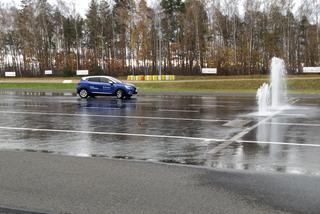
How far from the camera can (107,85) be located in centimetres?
2897

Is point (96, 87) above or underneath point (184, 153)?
above

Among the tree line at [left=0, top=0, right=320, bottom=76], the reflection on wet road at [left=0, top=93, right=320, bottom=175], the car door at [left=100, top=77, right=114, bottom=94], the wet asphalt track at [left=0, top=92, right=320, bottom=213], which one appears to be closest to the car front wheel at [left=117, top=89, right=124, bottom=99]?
the car door at [left=100, top=77, right=114, bottom=94]

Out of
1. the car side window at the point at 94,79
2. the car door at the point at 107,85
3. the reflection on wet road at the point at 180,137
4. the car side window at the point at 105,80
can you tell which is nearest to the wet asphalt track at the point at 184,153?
the reflection on wet road at the point at 180,137

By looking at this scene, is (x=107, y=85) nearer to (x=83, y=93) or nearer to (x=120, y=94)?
(x=120, y=94)

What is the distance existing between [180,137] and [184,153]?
230 cm

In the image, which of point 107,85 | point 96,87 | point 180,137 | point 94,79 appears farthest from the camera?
point 94,79

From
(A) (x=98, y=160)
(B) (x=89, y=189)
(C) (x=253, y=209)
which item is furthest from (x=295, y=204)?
(A) (x=98, y=160)

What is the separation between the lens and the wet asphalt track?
584cm

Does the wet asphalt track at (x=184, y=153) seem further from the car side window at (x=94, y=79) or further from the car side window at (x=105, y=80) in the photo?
the car side window at (x=94, y=79)

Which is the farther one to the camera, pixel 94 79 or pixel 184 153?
pixel 94 79

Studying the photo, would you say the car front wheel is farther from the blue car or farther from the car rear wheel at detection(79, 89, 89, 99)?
the car rear wheel at detection(79, 89, 89, 99)

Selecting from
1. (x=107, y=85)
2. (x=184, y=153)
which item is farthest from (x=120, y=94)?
(x=184, y=153)

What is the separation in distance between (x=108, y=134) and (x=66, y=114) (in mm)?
6258

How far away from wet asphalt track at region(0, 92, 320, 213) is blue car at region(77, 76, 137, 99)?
11.1 metres
